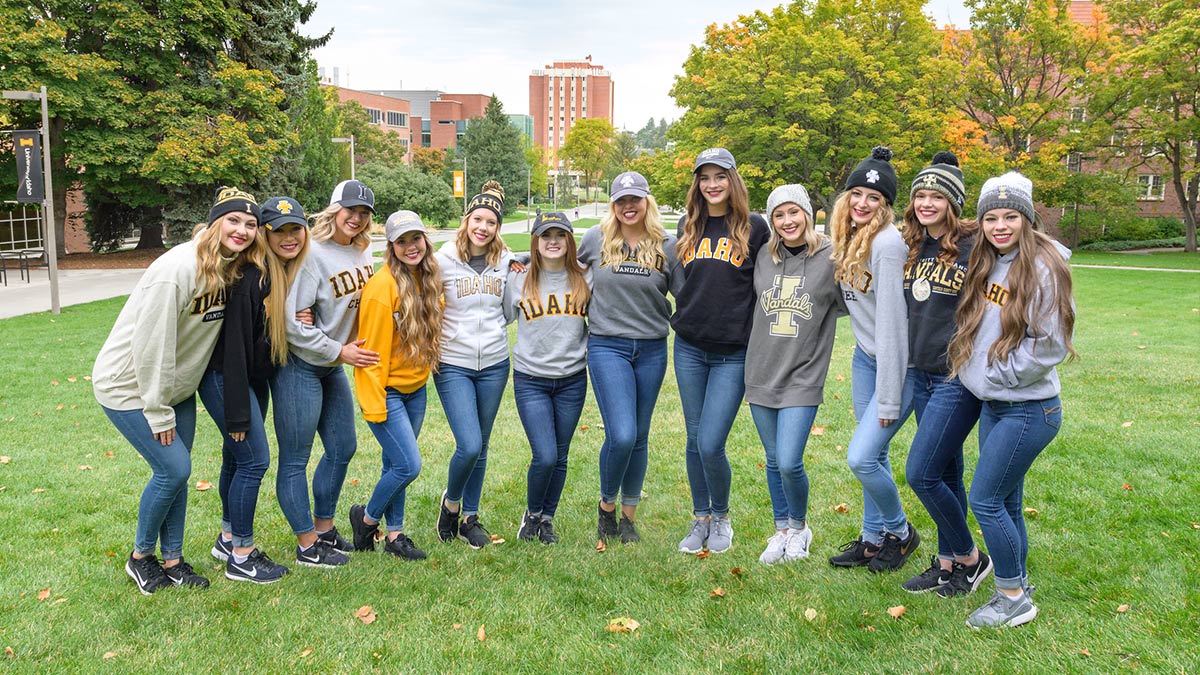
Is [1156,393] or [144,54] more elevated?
[144,54]

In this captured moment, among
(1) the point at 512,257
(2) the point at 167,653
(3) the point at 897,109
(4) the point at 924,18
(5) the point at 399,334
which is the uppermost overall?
(4) the point at 924,18

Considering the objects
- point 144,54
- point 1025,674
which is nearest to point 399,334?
point 1025,674

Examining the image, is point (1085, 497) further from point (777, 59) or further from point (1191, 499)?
point (777, 59)

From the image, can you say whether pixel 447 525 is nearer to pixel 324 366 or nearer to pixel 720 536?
pixel 324 366

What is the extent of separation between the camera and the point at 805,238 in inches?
182

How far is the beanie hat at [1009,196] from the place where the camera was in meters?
3.74

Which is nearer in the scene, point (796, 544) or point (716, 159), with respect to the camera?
point (716, 159)

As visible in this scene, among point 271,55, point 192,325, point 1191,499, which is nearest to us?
point 192,325

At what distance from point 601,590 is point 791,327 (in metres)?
1.74

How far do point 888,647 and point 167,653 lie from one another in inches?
125

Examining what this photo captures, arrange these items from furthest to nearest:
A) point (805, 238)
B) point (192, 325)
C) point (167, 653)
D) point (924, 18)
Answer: point (924, 18), point (805, 238), point (192, 325), point (167, 653)

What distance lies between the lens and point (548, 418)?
510 cm

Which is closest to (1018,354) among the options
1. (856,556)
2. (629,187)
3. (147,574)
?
(856,556)

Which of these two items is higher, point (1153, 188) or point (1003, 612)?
point (1153, 188)
